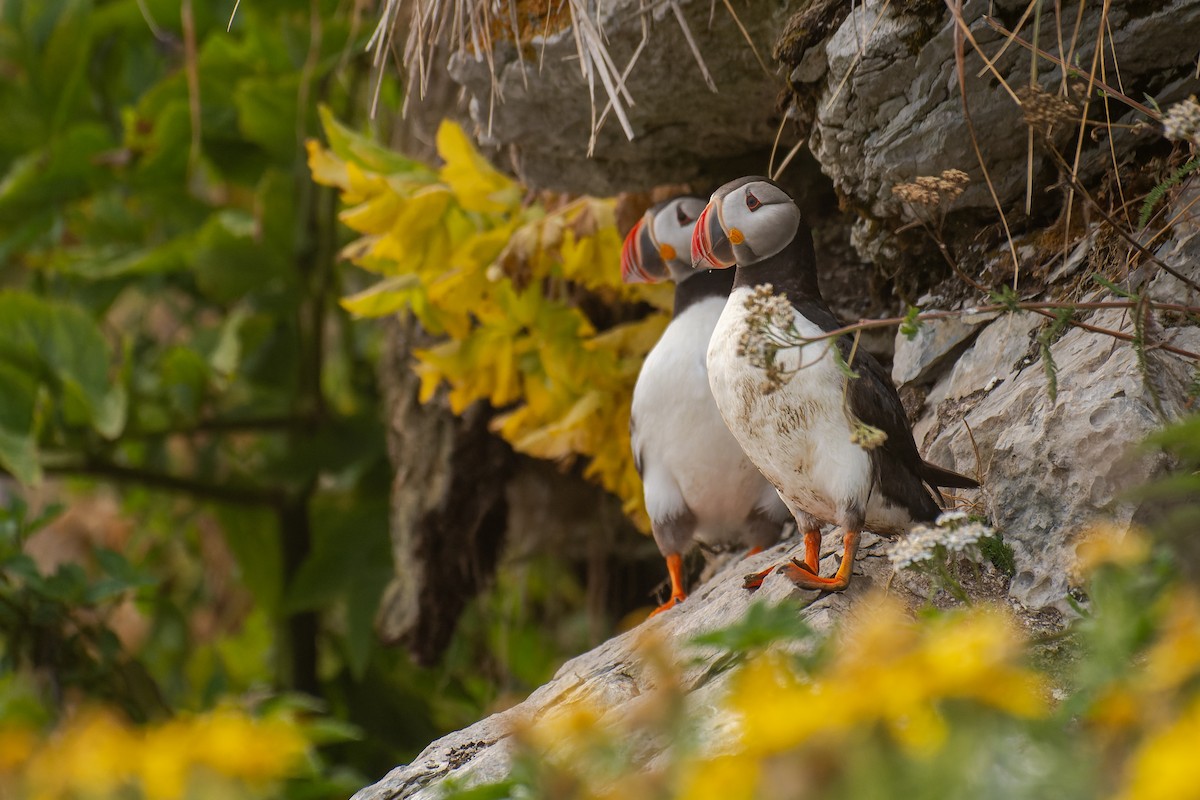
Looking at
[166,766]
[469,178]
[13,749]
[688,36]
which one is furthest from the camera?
[469,178]

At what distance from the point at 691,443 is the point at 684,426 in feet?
0.13

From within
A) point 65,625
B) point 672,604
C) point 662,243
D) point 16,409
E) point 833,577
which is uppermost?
point 662,243

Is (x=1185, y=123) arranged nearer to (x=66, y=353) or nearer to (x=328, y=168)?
(x=328, y=168)

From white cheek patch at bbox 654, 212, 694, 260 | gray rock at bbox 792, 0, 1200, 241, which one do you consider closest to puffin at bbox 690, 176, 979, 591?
gray rock at bbox 792, 0, 1200, 241

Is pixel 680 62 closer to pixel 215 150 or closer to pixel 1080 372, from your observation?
pixel 1080 372

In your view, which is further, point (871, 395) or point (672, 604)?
point (672, 604)

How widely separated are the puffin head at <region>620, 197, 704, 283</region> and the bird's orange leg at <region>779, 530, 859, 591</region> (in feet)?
2.50

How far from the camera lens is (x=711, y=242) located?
6.86 ft

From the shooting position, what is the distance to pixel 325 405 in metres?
4.47

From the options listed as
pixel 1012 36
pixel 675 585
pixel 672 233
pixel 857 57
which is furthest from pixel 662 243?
pixel 1012 36

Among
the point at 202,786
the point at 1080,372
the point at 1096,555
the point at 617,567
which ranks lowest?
the point at 617,567

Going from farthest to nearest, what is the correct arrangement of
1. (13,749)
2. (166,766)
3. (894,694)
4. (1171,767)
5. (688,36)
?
(688,36), (13,749), (166,766), (894,694), (1171,767)

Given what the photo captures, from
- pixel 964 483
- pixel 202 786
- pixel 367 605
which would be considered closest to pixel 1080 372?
pixel 964 483

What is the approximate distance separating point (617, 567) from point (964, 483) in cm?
185
